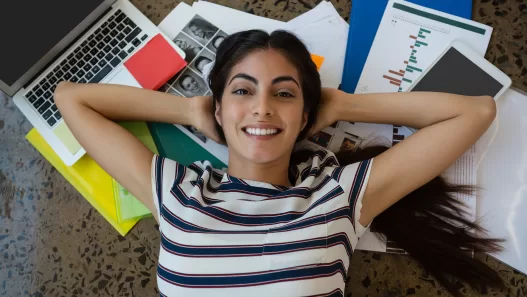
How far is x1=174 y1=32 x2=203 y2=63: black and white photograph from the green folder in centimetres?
19

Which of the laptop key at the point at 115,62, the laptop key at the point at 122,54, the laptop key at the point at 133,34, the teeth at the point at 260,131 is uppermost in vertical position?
the laptop key at the point at 133,34

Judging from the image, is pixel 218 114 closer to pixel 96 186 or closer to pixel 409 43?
pixel 96 186

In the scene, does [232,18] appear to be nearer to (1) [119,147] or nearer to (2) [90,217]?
(1) [119,147]

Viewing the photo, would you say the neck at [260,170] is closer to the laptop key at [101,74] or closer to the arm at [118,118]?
the arm at [118,118]

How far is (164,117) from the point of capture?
0.90m

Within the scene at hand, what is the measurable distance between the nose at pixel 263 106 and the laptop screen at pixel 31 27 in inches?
20.1

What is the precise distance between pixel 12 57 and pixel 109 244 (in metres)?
0.46

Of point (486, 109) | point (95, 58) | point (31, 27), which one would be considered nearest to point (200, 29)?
point (95, 58)

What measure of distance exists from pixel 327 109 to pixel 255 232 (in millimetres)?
321

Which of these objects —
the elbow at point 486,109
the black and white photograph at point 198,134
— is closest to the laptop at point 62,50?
the black and white photograph at point 198,134

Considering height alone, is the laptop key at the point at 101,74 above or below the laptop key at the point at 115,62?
below

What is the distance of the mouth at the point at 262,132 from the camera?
0.75 metres

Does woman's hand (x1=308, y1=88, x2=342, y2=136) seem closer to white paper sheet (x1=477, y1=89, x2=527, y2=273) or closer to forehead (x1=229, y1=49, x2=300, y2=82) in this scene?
forehead (x1=229, y1=49, x2=300, y2=82)

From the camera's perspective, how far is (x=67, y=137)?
933mm
